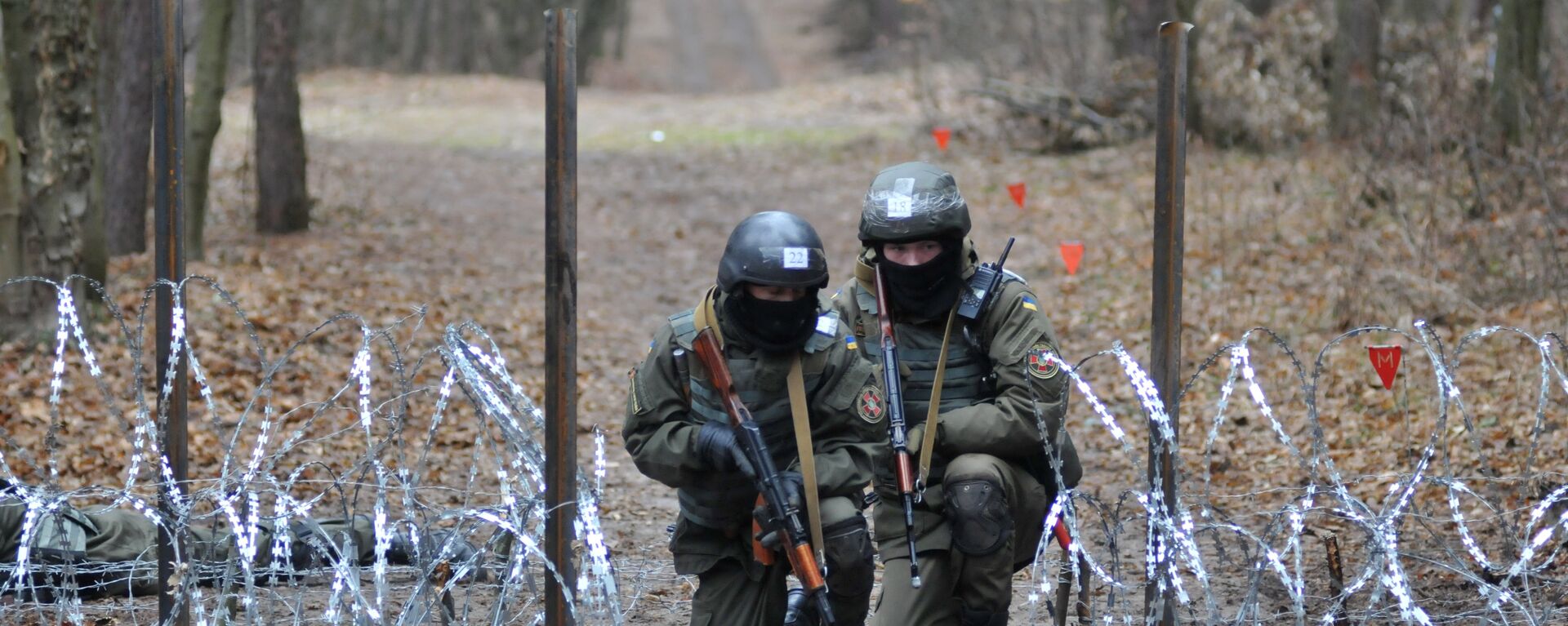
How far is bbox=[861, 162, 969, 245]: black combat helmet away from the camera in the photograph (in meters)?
4.52

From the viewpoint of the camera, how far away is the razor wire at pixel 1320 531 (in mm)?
3434

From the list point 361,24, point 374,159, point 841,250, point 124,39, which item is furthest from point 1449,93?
point 361,24

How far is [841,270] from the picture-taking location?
1307cm

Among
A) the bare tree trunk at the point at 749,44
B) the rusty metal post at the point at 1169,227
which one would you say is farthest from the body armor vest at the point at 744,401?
the bare tree trunk at the point at 749,44

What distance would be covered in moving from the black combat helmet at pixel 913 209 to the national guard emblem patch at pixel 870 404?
579 millimetres

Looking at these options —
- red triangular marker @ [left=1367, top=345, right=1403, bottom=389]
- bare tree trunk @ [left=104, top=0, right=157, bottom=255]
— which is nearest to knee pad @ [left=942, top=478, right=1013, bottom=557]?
red triangular marker @ [left=1367, top=345, right=1403, bottom=389]

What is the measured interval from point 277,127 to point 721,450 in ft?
37.5

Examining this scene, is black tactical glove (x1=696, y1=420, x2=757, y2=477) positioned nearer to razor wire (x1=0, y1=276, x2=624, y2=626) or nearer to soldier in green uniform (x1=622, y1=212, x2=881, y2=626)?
soldier in green uniform (x1=622, y1=212, x2=881, y2=626)

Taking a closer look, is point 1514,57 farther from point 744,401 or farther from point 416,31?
point 416,31

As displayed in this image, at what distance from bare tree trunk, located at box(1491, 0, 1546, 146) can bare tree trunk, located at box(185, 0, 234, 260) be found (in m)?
10.3

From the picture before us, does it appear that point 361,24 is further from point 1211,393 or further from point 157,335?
point 157,335

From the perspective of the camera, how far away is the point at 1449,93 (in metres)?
10.8

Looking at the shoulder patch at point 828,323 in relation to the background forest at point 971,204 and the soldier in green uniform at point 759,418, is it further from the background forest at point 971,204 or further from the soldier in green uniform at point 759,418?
the background forest at point 971,204

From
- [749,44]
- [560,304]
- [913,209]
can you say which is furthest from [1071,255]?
[749,44]
